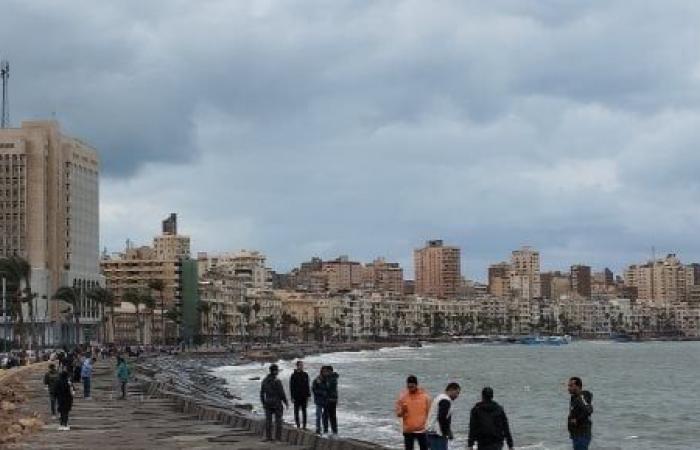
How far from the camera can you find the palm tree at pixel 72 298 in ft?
480

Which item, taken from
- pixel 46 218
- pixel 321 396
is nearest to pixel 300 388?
pixel 321 396

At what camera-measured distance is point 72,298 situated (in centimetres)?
14762

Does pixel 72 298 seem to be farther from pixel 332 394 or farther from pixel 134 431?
pixel 332 394

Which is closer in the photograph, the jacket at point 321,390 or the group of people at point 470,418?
the group of people at point 470,418

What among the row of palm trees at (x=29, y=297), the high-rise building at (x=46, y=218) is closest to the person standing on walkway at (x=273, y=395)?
the row of palm trees at (x=29, y=297)

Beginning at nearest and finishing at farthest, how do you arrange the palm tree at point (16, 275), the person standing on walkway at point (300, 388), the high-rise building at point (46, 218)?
the person standing on walkway at point (300, 388)
the palm tree at point (16, 275)
the high-rise building at point (46, 218)

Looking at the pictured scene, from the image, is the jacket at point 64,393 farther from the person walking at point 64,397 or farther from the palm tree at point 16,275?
the palm tree at point 16,275

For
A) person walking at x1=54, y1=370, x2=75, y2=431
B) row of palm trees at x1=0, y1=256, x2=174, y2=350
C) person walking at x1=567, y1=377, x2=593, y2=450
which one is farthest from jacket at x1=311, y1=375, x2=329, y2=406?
row of palm trees at x1=0, y1=256, x2=174, y2=350

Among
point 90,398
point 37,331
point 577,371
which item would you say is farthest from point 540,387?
point 37,331

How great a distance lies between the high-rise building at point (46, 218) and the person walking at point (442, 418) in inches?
5585

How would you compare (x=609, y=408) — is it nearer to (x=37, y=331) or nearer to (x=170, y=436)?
(x=170, y=436)

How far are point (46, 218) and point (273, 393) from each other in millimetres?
143698

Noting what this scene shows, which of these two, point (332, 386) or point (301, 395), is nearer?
point (332, 386)

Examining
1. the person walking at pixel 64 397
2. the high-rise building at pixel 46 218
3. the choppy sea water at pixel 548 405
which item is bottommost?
the choppy sea water at pixel 548 405
